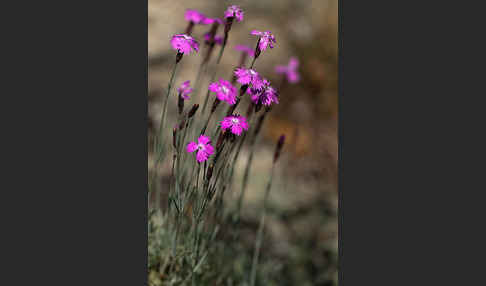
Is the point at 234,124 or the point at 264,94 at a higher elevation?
the point at 264,94

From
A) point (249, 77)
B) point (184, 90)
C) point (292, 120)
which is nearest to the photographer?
point (249, 77)

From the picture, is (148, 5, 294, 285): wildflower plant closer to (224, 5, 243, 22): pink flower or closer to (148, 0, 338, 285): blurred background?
(224, 5, 243, 22): pink flower

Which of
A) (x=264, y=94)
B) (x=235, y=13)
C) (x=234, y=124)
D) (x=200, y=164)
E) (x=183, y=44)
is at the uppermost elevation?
(x=235, y=13)

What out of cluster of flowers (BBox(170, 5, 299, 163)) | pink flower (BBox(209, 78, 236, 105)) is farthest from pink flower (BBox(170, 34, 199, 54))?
pink flower (BBox(209, 78, 236, 105))

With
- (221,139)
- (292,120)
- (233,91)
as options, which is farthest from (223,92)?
(292,120)

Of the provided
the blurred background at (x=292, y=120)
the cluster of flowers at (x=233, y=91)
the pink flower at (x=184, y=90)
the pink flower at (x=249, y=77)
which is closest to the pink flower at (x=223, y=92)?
the cluster of flowers at (x=233, y=91)

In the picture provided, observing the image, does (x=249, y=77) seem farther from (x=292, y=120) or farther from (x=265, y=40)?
(x=292, y=120)
